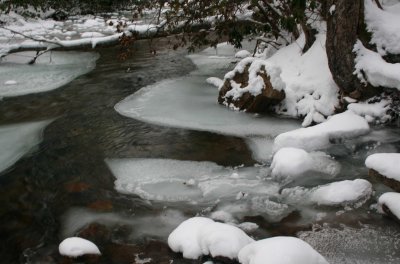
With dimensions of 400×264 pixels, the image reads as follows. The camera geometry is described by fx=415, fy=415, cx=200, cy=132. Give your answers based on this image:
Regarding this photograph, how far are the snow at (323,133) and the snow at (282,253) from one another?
2.40 meters

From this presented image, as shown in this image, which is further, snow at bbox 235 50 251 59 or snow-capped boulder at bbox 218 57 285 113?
snow at bbox 235 50 251 59

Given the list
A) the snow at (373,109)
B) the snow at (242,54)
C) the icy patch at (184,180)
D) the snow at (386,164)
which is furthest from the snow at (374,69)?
the snow at (242,54)

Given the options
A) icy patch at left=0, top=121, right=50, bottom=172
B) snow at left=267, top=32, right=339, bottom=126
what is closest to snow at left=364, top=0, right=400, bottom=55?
snow at left=267, top=32, right=339, bottom=126

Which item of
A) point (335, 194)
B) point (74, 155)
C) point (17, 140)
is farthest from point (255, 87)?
point (17, 140)

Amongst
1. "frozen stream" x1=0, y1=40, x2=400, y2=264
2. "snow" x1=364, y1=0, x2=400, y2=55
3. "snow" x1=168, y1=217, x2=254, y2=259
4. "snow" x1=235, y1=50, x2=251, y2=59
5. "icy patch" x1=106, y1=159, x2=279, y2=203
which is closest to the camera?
"snow" x1=168, y1=217, x2=254, y2=259

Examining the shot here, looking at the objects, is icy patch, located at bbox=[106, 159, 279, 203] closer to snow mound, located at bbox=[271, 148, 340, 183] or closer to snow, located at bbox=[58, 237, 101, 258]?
snow mound, located at bbox=[271, 148, 340, 183]

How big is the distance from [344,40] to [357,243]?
11.9 ft

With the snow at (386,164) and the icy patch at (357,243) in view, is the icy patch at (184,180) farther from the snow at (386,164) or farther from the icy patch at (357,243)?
the snow at (386,164)

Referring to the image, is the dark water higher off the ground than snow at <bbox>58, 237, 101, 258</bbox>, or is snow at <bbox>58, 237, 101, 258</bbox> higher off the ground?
A: snow at <bbox>58, 237, 101, 258</bbox>

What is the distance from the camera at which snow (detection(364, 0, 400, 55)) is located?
233 inches

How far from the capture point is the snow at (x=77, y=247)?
3303mm

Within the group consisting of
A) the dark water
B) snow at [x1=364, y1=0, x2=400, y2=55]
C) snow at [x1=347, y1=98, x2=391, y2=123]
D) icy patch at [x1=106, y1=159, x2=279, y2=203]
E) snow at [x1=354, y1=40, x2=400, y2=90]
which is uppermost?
snow at [x1=364, y1=0, x2=400, y2=55]

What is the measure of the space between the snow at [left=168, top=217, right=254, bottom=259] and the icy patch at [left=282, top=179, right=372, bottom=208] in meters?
1.03

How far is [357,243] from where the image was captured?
129 inches
